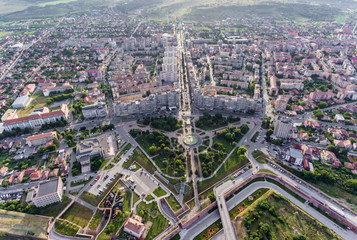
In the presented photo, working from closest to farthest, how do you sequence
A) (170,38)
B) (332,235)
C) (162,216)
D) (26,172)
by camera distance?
1. (332,235)
2. (162,216)
3. (26,172)
4. (170,38)

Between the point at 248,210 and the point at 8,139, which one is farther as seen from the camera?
the point at 8,139

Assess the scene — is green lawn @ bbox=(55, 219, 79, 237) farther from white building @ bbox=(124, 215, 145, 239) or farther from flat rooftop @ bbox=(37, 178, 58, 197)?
white building @ bbox=(124, 215, 145, 239)

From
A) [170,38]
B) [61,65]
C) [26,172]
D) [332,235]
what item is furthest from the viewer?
[170,38]

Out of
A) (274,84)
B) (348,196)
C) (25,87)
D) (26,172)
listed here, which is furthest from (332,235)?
(25,87)

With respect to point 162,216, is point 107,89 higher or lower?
higher

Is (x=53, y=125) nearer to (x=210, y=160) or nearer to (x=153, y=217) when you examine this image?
(x=153, y=217)

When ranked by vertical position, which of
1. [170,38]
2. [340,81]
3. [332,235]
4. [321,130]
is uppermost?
[170,38]

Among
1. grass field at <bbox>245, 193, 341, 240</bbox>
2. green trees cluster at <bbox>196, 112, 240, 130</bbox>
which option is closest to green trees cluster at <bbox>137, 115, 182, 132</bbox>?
green trees cluster at <bbox>196, 112, 240, 130</bbox>

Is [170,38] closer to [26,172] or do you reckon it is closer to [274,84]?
[274,84]
